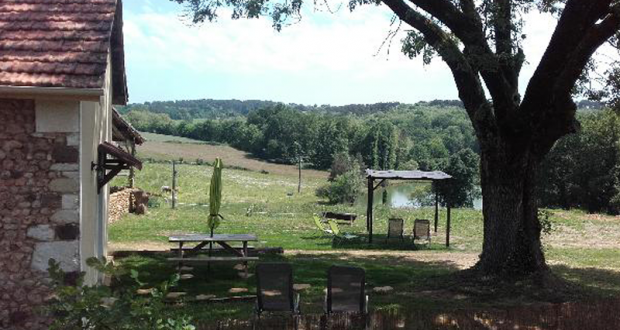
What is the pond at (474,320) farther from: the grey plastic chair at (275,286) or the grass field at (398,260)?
the grass field at (398,260)

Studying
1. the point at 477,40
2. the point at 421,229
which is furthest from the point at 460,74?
the point at 421,229

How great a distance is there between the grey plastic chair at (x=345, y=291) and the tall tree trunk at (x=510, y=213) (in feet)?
13.0

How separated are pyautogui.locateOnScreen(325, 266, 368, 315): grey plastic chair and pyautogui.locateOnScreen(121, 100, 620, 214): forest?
A: 34902 millimetres

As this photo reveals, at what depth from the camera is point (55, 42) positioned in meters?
6.81

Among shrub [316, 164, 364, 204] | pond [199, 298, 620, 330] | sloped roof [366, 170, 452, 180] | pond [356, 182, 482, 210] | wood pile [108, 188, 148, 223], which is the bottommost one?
pond [356, 182, 482, 210]

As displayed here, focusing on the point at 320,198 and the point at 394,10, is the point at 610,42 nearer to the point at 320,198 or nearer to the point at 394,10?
the point at 394,10

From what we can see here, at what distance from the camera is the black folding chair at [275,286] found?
7.66 meters

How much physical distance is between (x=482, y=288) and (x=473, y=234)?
14804 mm

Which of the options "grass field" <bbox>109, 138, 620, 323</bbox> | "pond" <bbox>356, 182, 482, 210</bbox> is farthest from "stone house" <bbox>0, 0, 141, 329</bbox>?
"pond" <bbox>356, 182, 482, 210</bbox>

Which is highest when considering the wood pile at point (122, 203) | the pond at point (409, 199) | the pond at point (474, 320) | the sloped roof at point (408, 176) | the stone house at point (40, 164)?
the stone house at point (40, 164)

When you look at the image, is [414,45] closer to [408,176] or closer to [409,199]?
[408,176]

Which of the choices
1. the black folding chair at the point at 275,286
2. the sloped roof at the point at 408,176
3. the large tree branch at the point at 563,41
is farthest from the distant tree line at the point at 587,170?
the black folding chair at the point at 275,286

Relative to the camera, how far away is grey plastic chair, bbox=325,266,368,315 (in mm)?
7590

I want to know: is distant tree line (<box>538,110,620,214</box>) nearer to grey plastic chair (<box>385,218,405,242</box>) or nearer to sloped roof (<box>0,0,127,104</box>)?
grey plastic chair (<box>385,218,405,242</box>)
